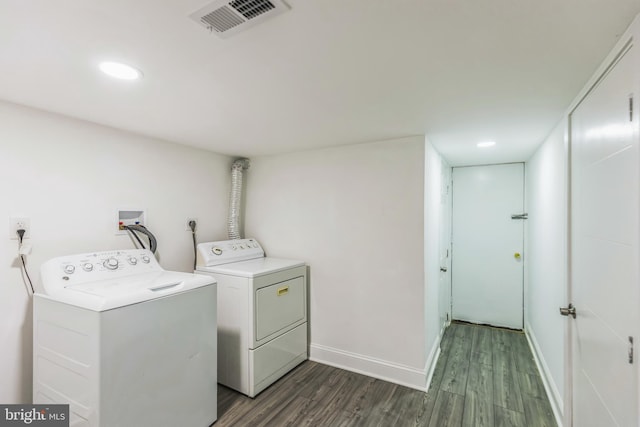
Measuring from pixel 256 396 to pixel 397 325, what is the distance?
50.8 inches

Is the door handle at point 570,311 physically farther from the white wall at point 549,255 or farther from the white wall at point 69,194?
the white wall at point 69,194

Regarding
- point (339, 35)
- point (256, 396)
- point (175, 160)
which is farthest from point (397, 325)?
point (175, 160)

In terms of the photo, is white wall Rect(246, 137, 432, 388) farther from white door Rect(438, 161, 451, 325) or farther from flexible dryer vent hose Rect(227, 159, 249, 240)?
white door Rect(438, 161, 451, 325)

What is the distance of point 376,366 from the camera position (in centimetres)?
264

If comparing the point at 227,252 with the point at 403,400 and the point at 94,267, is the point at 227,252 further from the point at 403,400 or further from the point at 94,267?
the point at 403,400

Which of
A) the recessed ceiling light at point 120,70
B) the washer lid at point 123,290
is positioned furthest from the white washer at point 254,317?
the recessed ceiling light at point 120,70

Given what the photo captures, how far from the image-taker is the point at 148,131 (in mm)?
2389

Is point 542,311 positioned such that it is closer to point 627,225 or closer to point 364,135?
point 627,225

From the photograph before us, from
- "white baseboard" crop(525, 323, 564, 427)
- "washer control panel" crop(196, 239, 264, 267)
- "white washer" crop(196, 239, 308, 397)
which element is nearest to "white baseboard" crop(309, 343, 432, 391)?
"white washer" crop(196, 239, 308, 397)

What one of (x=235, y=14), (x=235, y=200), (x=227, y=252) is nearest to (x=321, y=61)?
(x=235, y=14)

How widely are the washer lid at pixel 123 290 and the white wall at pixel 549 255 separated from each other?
2.41m

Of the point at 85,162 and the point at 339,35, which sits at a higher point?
the point at 339,35

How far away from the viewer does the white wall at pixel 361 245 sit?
98.8 inches

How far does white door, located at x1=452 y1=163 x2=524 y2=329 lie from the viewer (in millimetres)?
3732
